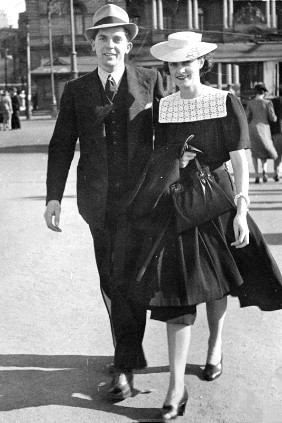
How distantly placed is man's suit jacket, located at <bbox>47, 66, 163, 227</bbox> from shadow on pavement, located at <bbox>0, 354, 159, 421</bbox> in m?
0.79

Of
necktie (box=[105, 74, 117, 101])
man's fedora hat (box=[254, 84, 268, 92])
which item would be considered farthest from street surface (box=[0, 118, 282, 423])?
man's fedora hat (box=[254, 84, 268, 92])

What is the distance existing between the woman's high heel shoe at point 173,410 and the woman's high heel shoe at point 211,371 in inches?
18.2

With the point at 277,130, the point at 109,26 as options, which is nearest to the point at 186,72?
the point at 109,26

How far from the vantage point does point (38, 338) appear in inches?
195

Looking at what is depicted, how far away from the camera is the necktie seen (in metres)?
4.12

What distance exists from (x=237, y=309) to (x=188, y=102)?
2.04 m

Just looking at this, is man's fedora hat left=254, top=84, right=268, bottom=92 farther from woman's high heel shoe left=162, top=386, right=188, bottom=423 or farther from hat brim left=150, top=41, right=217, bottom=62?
woman's high heel shoe left=162, top=386, right=188, bottom=423

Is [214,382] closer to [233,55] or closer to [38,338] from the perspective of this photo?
[38,338]

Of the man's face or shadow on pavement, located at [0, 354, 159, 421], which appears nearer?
shadow on pavement, located at [0, 354, 159, 421]

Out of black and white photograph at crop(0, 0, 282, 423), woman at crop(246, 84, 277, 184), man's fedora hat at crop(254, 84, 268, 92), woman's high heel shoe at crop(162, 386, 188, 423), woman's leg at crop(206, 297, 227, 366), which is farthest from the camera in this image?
woman at crop(246, 84, 277, 184)

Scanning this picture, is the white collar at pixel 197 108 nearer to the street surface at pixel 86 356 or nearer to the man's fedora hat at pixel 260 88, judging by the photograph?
the street surface at pixel 86 356

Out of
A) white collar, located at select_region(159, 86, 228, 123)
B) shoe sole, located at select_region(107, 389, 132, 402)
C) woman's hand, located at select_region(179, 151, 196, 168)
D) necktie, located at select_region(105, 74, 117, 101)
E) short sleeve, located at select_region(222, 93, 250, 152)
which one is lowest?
shoe sole, located at select_region(107, 389, 132, 402)

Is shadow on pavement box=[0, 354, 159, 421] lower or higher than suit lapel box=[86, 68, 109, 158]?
lower

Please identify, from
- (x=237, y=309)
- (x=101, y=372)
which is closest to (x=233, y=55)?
(x=237, y=309)
